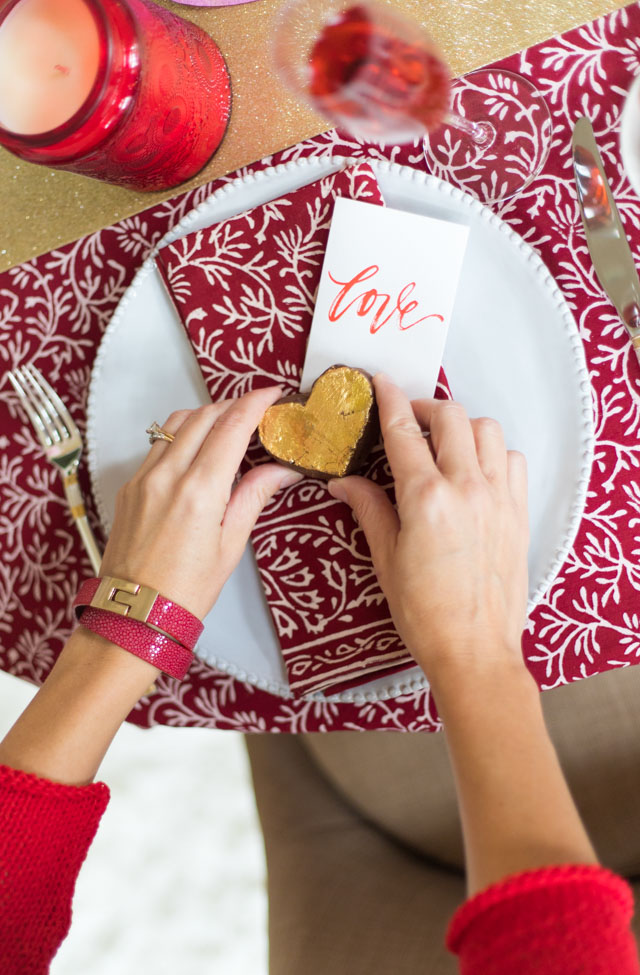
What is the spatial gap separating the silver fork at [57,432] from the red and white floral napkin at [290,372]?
0.51ft

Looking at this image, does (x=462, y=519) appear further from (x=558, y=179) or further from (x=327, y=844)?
(x=327, y=844)

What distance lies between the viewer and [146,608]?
62cm

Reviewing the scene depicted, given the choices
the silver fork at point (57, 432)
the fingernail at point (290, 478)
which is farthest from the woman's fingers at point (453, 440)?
the silver fork at point (57, 432)

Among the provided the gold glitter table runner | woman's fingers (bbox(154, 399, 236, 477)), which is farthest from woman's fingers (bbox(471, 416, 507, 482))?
the gold glitter table runner

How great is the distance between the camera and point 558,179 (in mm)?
644

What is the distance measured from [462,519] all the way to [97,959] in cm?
134

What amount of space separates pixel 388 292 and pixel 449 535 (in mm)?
220

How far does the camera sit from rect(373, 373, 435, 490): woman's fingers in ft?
1.92

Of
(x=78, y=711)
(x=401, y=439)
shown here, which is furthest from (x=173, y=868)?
(x=401, y=439)

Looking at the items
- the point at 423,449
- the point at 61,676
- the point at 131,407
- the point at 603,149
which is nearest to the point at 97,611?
the point at 61,676

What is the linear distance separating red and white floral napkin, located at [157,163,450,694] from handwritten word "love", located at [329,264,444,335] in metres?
0.03

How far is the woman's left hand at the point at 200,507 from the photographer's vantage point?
0.62 m

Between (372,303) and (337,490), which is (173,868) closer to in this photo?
(337,490)

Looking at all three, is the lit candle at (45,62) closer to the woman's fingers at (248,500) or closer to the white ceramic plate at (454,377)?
the white ceramic plate at (454,377)
